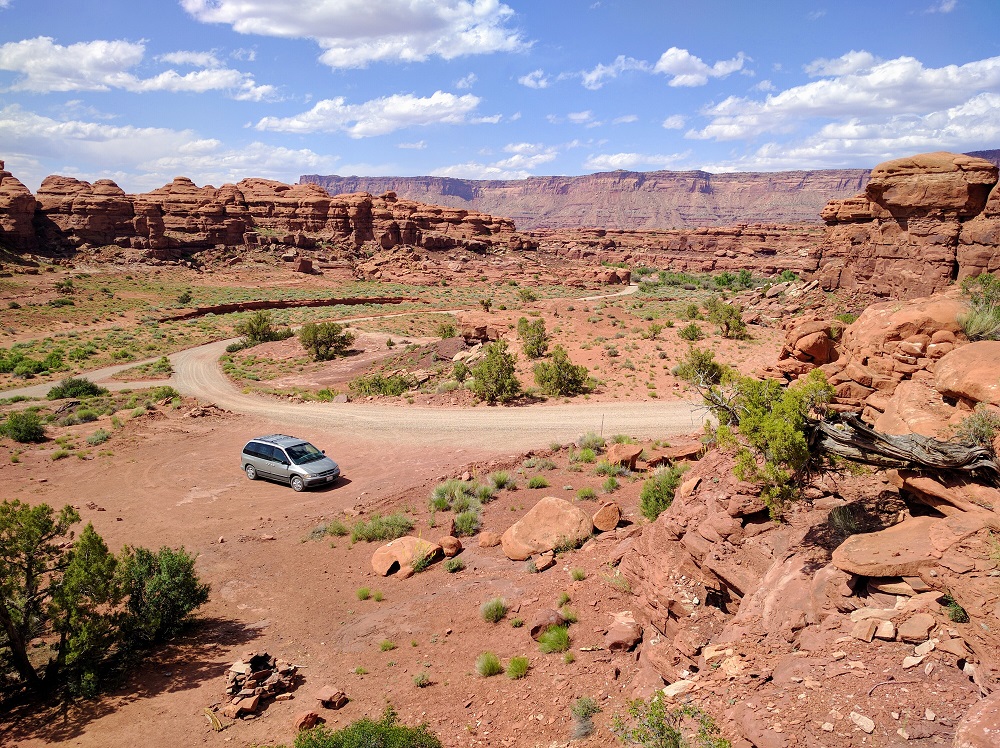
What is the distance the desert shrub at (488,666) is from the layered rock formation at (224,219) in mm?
94631

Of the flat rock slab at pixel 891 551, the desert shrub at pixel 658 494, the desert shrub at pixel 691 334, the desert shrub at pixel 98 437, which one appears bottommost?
the desert shrub at pixel 98 437

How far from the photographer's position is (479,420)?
75.0 ft

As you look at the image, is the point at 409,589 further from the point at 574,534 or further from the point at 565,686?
the point at 565,686

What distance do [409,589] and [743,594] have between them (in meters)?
6.86

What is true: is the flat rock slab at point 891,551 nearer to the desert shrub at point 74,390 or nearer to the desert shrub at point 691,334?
the desert shrub at point 691,334

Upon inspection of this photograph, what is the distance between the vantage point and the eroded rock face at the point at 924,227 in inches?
1072

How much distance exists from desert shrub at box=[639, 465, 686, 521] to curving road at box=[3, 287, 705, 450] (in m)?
6.31

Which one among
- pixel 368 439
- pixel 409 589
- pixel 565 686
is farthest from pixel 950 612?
pixel 368 439

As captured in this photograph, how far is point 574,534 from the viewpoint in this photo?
1166cm

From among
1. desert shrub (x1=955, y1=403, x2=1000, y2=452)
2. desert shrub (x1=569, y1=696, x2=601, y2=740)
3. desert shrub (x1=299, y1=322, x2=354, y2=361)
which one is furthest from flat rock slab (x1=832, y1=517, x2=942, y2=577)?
desert shrub (x1=299, y1=322, x2=354, y2=361)

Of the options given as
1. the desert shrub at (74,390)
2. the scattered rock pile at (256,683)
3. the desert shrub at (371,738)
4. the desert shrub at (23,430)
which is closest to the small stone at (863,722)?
the desert shrub at (371,738)

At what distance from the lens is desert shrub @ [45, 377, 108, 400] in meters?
29.5

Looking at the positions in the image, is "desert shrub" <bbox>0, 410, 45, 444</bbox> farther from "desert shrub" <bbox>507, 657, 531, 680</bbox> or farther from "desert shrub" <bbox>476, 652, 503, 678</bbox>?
"desert shrub" <bbox>507, 657, 531, 680</bbox>

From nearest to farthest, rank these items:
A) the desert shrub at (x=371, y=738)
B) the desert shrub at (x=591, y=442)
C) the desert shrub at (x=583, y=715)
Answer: the desert shrub at (x=371, y=738)
the desert shrub at (x=583, y=715)
the desert shrub at (x=591, y=442)
